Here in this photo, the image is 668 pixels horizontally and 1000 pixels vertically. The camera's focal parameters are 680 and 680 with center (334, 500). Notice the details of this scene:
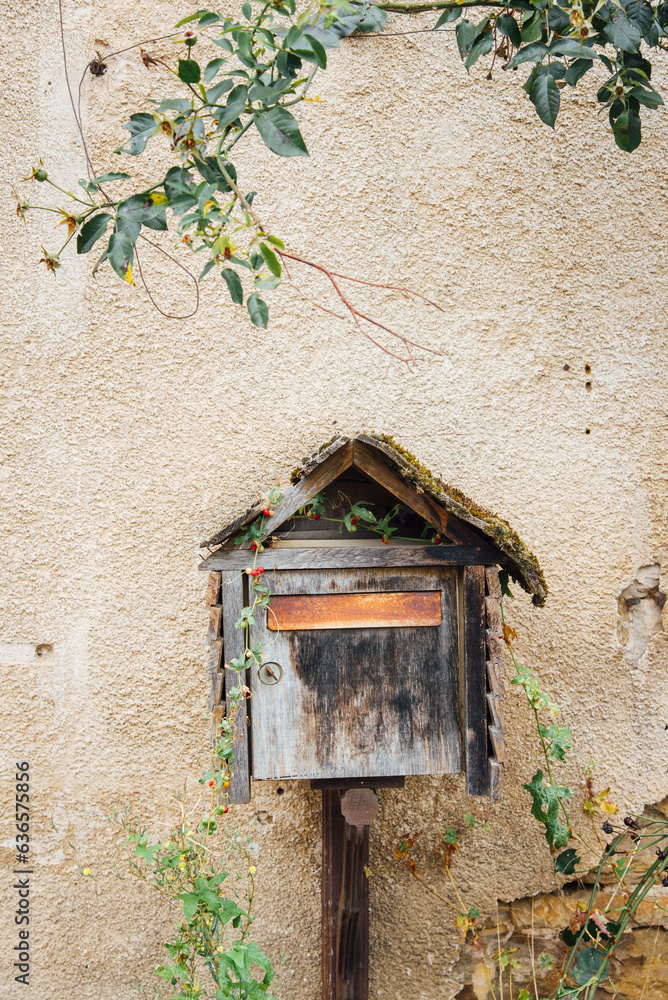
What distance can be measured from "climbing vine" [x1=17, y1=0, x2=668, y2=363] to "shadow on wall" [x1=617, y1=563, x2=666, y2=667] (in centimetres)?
105

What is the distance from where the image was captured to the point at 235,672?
154 cm

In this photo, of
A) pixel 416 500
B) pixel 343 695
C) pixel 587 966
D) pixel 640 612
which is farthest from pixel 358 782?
pixel 640 612

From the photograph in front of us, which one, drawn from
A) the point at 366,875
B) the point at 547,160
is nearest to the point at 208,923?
the point at 366,875

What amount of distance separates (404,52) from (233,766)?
220 cm

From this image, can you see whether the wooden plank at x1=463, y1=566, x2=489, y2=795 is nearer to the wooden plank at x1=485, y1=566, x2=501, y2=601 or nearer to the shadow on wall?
the wooden plank at x1=485, y1=566, x2=501, y2=601

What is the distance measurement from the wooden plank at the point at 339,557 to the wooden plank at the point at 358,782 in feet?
1.82

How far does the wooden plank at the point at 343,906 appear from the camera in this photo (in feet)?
6.15

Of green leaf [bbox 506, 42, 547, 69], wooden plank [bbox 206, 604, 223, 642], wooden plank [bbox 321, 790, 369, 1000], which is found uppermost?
green leaf [bbox 506, 42, 547, 69]

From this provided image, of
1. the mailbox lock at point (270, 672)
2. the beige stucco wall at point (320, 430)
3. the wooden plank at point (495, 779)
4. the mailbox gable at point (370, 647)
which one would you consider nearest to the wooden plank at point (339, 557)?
the mailbox gable at point (370, 647)

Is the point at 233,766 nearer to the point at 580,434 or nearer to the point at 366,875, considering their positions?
the point at 366,875

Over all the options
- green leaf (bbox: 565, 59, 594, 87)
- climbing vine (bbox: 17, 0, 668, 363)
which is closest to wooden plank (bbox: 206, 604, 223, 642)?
climbing vine (bbox: 17, 0, 668, 363)

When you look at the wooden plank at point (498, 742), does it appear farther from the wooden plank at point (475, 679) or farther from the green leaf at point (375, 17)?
the green leaf at point (375, 17)

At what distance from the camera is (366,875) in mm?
1888

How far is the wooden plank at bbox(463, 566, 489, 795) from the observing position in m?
1.57
